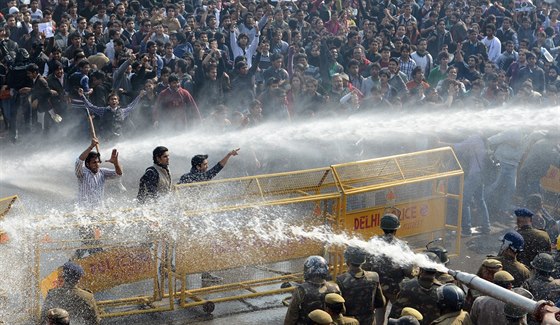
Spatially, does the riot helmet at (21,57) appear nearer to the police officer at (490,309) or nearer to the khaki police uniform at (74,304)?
the khaki police uniform at (74,304)

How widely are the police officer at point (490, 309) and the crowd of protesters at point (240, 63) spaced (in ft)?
26.7

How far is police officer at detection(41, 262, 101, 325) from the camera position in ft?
29.0

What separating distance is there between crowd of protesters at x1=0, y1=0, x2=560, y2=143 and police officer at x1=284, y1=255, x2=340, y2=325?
25.1ft

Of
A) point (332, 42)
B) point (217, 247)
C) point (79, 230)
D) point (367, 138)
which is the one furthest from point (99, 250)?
point (332, 42)

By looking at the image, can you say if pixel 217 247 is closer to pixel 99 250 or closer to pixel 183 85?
pixel 99 250

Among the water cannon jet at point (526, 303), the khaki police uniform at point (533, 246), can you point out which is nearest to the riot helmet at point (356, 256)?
the water cannon jet at point (526, 303)

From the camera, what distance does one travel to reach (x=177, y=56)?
19.2 meters

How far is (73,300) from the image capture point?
8.93 metres

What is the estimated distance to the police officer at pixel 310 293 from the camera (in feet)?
28.5

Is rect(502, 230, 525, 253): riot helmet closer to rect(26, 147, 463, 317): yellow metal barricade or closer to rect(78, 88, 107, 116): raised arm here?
rect(26, 147, 463, 317): yellow metal barricade

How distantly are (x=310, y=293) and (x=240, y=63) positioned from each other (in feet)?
33.5

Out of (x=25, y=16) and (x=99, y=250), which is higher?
(x=25, y=16)

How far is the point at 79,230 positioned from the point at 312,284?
9.99 ft

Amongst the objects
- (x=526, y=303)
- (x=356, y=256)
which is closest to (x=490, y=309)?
(x=526, y=303)
